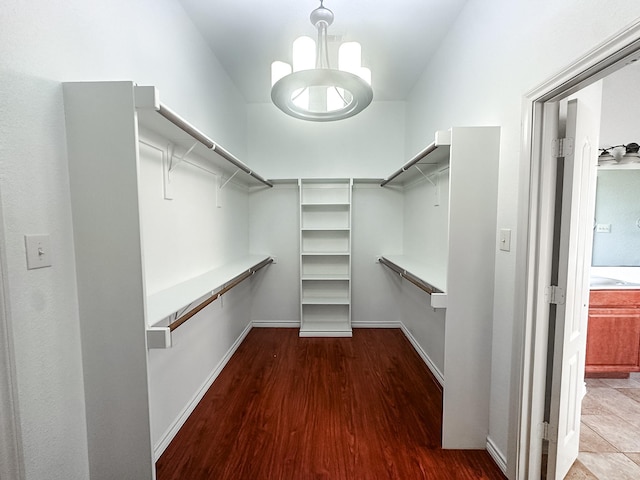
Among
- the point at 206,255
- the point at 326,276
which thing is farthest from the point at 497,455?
the point at 206,255

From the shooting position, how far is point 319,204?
317 centimetres

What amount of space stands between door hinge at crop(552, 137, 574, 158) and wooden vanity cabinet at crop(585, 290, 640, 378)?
5.35ft

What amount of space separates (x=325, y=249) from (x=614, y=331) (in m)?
2.68

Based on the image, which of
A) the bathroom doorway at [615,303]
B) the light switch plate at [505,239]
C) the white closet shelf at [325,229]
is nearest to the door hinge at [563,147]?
the light switch plate at [505,239]

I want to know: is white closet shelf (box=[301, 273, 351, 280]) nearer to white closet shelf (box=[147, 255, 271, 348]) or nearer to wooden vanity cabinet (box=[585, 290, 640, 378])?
white closet shelf (box=[147, 255, 271, 348])

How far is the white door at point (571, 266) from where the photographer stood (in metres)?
1.21

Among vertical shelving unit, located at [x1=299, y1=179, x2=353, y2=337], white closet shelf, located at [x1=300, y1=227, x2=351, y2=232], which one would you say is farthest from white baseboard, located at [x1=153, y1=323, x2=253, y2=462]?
white closet shelf, located at [x1=300, y1=227, x2=351, y2=232]

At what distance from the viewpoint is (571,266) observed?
1.25 metres

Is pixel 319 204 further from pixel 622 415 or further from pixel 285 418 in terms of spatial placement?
pixel 622 415

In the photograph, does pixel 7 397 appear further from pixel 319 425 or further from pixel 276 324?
pixel 276 324

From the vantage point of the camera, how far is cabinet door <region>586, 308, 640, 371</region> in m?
2.14

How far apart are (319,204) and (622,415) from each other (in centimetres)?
300

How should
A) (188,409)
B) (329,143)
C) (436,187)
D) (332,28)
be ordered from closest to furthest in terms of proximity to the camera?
(188,409) < (332,28) < (436,187) < (329,143)

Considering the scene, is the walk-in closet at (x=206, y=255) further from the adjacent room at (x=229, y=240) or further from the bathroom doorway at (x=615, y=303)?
the bathroom doorway at (x=615, y=303)
